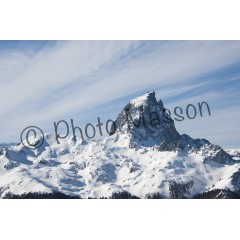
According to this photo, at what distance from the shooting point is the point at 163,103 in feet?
138

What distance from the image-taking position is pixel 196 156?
135875mm

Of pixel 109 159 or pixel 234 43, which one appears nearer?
pixel 234 43

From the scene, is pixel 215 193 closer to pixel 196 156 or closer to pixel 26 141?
pixel 26 141

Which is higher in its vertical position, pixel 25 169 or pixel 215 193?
pixel 25 169

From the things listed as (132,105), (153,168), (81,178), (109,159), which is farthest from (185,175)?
(132,105)

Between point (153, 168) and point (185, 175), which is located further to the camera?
point (153, 168)

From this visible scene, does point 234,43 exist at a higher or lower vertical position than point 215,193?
higher

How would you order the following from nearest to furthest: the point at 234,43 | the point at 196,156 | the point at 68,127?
the point at 234,43, the point at 68,127, the point at 196,156
